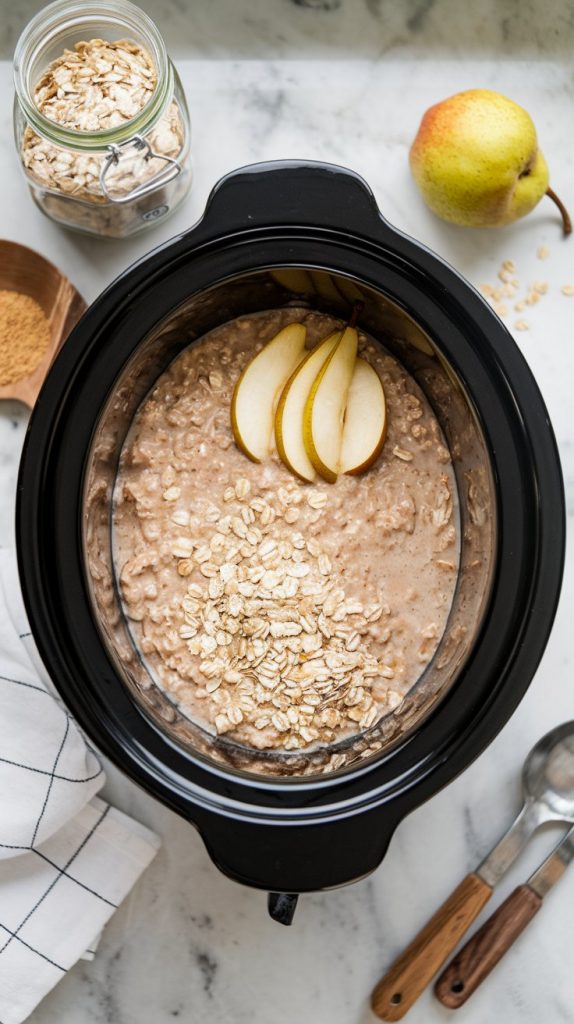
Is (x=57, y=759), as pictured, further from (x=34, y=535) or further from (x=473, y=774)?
(x=473, y=774)

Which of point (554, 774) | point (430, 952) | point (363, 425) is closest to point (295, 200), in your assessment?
point (363, 425)

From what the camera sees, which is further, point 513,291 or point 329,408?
point 513,291

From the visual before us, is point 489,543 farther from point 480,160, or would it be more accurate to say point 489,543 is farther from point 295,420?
point 480,160

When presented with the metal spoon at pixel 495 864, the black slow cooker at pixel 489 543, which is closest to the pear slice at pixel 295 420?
the black slow cooker at pixel 489 543

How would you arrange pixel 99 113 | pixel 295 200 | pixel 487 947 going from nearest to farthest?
pixel 295 200 < pixel 99 113 < pixel 487 947

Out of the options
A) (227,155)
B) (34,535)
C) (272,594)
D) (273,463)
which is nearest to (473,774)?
(272,594)

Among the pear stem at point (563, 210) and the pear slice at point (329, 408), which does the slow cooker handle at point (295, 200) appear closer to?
the pear slice at point (329, 408)
